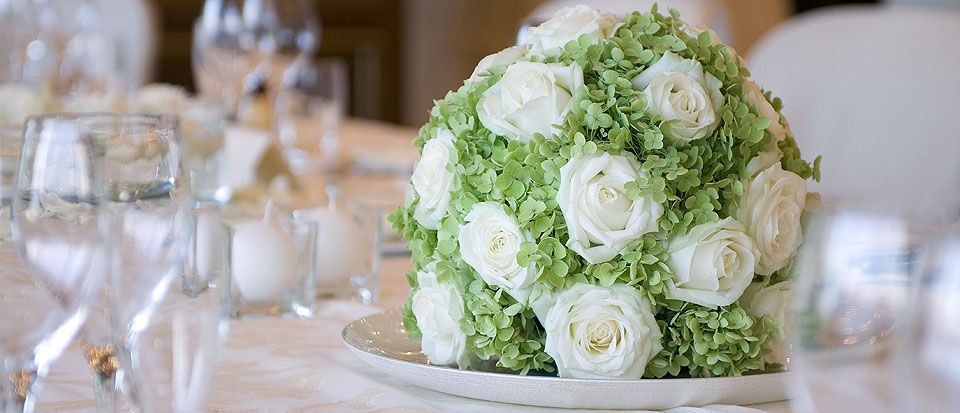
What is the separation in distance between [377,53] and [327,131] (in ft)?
11.0

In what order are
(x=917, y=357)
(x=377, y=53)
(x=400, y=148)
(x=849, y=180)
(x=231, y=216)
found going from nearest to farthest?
(x=917, y=357) < (x=231, y=216) < (x=849, y=180) < (x=400, y=148) < (x=377, y=53)

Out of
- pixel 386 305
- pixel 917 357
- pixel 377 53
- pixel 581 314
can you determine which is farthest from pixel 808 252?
pixel 377 53

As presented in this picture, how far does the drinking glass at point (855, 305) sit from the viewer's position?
46 cm

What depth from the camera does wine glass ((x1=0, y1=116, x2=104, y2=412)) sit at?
25.2 inches

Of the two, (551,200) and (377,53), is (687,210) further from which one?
(377,53)

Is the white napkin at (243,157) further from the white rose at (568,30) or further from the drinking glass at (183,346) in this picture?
the drinking glass at (183,346)

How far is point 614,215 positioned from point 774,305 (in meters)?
0.12

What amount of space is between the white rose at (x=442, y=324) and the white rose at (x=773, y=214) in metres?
0.18

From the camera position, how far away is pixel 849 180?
240 cm

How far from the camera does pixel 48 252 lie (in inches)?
25.6

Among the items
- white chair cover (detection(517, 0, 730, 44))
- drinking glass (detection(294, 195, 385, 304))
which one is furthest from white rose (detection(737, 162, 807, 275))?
white chair cover (detection(517, 0, 730, 44))

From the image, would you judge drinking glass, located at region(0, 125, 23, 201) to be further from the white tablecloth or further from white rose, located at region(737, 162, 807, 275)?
white rose, located at region(737, 162, 807, 275)

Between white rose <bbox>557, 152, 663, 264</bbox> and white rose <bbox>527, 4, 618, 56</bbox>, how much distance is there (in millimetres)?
97

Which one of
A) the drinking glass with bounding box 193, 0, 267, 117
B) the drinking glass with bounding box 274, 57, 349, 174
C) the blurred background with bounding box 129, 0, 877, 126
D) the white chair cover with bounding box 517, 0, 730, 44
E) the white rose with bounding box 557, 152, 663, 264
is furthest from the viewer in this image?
the blurred background with bounding box 129, 0, 877, 126
